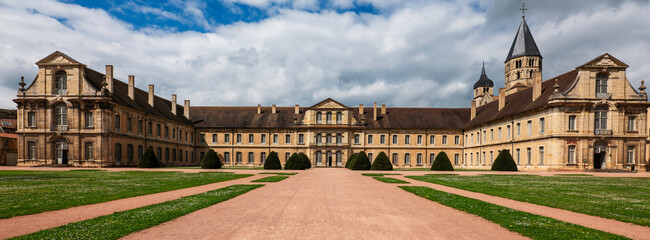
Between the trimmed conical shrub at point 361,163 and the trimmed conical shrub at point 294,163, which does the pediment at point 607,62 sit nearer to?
the trimmed conical shrub at point 361,163

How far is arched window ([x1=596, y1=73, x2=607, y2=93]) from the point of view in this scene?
35.1 m

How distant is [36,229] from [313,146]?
4642 cm

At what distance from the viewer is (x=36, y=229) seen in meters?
6.61

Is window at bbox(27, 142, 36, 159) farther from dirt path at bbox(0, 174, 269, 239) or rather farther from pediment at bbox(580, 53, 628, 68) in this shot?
pediment at bbox(580, 53, 628, 68)

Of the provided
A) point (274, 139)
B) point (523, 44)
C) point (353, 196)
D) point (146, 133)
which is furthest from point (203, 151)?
point (523, 44)

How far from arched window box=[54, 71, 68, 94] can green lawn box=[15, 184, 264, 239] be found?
3284 cm

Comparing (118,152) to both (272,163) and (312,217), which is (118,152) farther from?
(312,217)

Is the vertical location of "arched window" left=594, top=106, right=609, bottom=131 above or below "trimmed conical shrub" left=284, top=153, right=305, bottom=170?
above

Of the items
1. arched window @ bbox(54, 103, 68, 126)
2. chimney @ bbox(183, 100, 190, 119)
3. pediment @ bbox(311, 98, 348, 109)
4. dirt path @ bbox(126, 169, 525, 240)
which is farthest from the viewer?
chimney @ bbox(183, 100, 190, 119)

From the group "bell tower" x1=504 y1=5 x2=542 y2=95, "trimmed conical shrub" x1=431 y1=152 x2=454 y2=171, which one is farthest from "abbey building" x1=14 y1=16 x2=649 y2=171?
"bell tower" x1=504 y1=5 x2=542 y2=95

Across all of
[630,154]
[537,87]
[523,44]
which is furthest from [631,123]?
[523,44]

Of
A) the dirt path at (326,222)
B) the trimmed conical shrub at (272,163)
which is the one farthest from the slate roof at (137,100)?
the dirt path at (326,222)

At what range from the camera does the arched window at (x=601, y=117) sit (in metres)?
34.9

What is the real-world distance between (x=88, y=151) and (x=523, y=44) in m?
72.4
